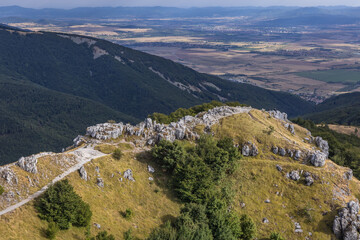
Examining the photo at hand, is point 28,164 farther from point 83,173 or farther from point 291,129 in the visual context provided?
point 291,129

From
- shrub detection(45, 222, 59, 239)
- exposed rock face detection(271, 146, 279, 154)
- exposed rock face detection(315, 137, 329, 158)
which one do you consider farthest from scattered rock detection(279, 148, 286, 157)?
shrub detection(45, 222, 59, 239)

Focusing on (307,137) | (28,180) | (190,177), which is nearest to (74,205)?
(28,180)

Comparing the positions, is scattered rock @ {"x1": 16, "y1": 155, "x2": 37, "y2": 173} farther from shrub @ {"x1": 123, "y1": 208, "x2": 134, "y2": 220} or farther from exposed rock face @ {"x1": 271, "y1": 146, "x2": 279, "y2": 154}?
exposed rock face @ {"x1": 271, "y1": 146, "x2": 279, "y2": 154}

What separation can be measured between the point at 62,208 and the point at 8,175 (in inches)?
598

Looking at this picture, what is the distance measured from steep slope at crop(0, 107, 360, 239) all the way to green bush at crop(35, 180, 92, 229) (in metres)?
1.64

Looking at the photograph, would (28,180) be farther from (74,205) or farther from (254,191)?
(254,191)

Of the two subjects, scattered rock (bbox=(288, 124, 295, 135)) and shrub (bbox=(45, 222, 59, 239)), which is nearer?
shrub (bbox=(45, 222, 59, 239))

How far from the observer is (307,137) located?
129m

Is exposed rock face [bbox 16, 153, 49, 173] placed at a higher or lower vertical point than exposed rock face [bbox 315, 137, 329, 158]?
higher

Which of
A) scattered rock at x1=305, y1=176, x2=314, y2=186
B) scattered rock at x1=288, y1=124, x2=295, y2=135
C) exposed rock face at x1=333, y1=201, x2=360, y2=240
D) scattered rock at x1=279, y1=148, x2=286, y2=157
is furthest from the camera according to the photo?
scattered rock at x1=288, y1=124, x2=295, y2=135

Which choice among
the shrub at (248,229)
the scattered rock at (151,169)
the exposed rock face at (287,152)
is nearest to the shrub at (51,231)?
the scattered rock at (151,169)

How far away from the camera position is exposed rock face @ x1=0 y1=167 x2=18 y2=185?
64188mm

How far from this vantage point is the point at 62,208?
2395 inches

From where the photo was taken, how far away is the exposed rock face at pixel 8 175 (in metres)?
64.2
